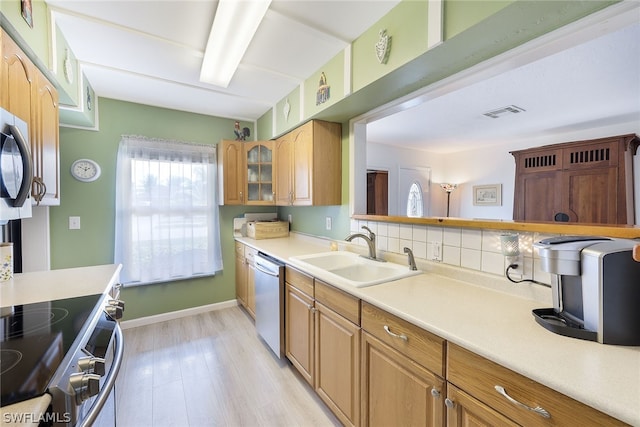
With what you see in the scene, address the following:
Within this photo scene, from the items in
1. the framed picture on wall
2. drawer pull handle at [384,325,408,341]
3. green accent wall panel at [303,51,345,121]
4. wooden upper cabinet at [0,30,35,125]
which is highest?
green accent wall panel at [303,51,345,121]

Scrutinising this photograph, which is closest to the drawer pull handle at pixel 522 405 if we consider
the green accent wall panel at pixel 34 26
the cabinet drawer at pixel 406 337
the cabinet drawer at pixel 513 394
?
the cabinet drawer at pixel 513 394

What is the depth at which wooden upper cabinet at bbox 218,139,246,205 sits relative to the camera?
2915 millimetres

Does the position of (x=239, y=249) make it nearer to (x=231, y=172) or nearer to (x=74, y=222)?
(x=231, y=172)

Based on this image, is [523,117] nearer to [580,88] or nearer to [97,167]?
[580,88]

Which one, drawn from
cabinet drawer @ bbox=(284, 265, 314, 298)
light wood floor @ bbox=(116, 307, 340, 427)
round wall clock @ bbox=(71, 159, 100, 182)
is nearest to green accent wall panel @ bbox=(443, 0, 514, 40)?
cabinet drawer @ bbox=(284, 265, 314, 298)

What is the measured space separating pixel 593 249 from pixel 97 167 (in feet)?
11.8

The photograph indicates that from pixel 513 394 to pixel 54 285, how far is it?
212cm

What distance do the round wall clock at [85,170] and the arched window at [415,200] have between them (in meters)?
4.61

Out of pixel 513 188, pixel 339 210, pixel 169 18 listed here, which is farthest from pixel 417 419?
pixel 513 188

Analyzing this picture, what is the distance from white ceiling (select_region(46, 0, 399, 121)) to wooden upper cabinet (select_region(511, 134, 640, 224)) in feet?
11.0

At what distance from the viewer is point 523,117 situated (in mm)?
3020

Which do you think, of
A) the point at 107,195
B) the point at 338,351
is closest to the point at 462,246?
the point at 338,351

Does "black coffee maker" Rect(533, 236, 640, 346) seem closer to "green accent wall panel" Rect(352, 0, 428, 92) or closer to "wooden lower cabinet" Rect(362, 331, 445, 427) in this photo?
"wooden lower cabinet" Rect(362, 331, 445, 427)

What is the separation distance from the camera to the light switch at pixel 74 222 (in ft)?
8.12
